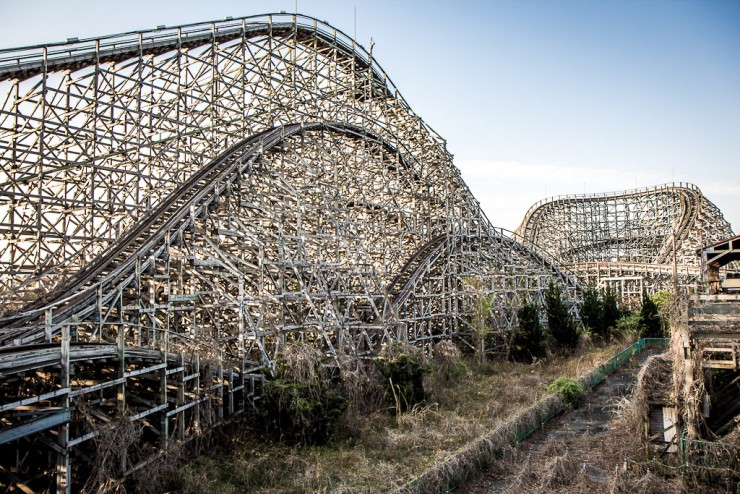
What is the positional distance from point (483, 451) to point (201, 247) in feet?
21.1

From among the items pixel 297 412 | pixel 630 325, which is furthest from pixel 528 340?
pixel 297 412

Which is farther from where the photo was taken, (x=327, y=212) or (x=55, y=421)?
(x=327, y=212)

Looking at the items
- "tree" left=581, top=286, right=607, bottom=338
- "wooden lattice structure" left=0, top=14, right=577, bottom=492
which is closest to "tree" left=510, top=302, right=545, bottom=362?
"wooden lattice structure" left=0, top=14, right=577, bottom=492

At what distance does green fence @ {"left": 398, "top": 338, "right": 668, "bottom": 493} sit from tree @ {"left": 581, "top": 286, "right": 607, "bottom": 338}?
9.39m

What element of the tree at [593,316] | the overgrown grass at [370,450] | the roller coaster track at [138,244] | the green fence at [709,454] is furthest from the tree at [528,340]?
the green fence at [709,454]

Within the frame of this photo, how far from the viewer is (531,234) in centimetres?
3822

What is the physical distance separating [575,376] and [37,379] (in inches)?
499

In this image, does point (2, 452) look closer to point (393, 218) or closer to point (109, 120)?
point (109, 120)

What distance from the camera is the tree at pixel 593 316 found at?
75.0 ft

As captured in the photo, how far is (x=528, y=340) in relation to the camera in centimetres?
1798

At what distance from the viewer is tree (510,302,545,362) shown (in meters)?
17.9

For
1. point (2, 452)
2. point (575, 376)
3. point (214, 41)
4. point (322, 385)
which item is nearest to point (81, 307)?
point (2, 452)

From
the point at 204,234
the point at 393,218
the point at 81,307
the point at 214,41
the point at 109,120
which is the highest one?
the point at 214,41

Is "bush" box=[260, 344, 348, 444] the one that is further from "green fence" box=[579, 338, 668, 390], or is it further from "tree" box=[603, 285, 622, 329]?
"tree" box=[603, 285, 622, 329]
